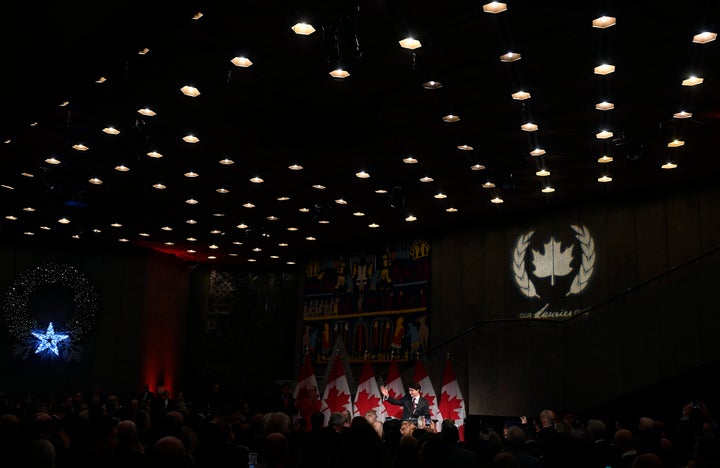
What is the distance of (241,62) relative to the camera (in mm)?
9844

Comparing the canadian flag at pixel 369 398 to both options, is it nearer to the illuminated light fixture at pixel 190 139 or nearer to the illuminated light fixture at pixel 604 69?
the illuminated light fixture at pixel 190 139

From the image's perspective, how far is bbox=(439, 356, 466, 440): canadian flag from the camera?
15.7 m

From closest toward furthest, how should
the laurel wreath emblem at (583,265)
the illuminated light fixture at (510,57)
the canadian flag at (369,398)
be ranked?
1. the illuminated light fixture at (510,57)
2. the canadian flag at (369,398)
3. the laurel wreath emblem at (583,265)

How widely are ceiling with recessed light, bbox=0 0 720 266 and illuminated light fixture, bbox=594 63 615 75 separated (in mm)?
83

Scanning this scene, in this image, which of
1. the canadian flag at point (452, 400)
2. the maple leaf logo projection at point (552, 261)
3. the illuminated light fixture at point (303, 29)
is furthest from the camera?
the maple leaf logo projection at point (552, 261)

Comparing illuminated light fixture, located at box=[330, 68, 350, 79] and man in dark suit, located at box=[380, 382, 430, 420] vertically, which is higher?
illuminated light fixture, located at box=[330, 68, 350, 79]

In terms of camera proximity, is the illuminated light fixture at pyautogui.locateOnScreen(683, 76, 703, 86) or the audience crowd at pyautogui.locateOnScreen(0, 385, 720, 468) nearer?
the audience crowd at pyautogui.locateOnScreen(0, 385, 720, 468)

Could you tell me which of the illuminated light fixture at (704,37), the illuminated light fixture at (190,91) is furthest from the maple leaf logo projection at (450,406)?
the illuminated light fixture at (704,37)

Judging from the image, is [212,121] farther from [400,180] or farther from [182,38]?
[400,180]

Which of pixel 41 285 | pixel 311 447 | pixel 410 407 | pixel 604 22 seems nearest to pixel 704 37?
pixel 604 22

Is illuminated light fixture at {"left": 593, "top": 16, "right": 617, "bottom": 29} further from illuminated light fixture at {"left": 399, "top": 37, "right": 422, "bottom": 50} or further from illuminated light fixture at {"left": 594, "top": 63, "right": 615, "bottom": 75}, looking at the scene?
illuminated light fixture at {"left": 399, "top": 37, "right": 422, "bottom": 50}

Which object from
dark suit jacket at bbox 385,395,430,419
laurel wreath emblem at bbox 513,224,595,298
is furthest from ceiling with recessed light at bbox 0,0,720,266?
dark suit jacket at bbox 385,395,430,419

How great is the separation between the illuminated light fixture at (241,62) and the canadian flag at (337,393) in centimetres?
714

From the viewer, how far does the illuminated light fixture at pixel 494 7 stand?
812 cm
